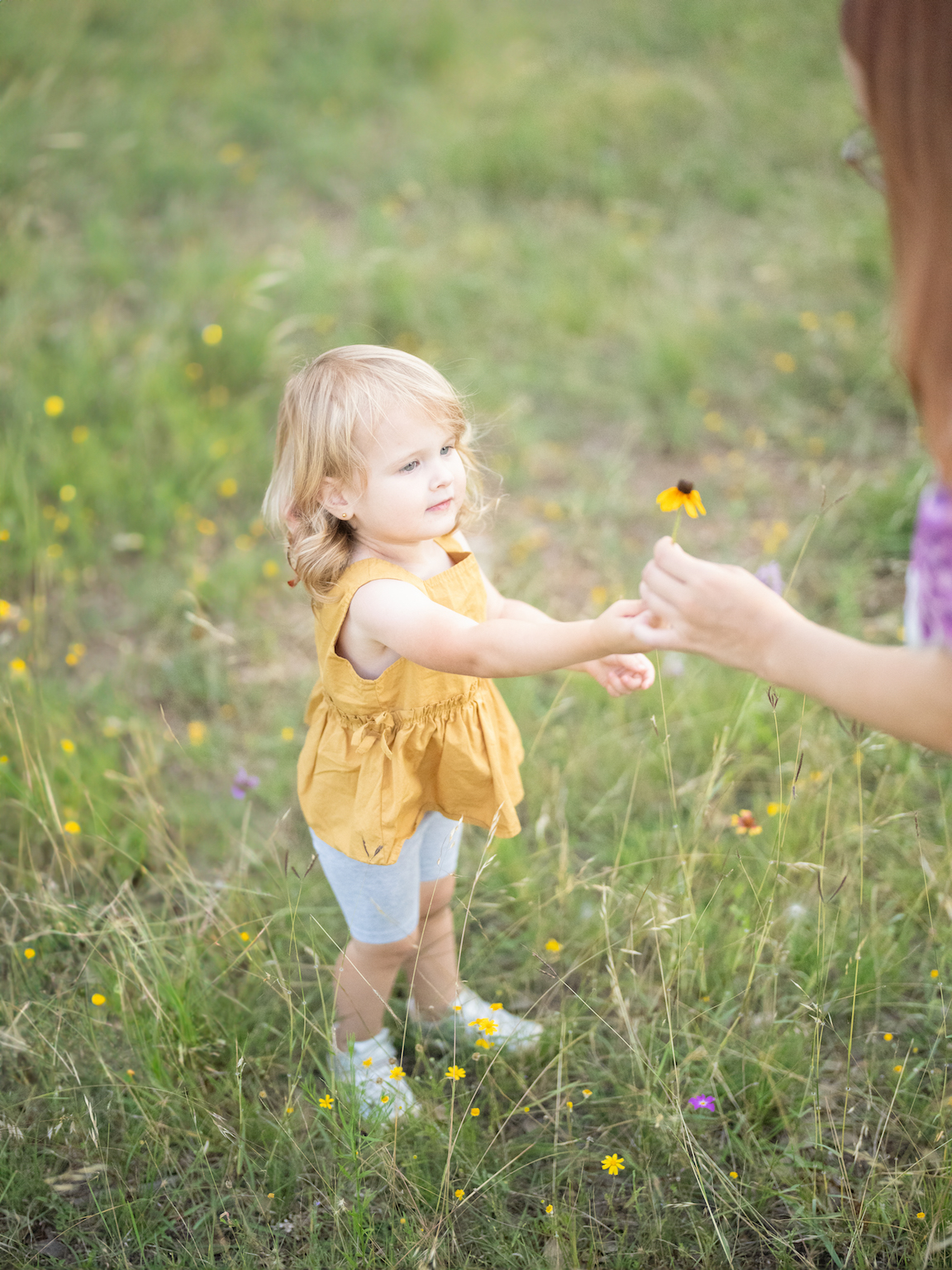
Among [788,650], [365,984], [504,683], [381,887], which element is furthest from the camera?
[504,683]

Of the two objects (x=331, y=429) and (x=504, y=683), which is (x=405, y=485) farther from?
(x=504, y=683)

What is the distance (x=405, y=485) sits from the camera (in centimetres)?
156

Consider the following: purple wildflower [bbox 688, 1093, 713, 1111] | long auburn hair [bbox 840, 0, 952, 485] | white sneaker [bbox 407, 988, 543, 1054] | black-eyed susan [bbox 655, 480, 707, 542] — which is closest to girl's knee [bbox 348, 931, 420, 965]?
white sneaker [bbox 407, 988, 543, 1054]

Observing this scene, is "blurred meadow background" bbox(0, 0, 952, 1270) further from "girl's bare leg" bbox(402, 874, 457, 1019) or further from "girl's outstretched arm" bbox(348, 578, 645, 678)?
"girl's outstretched arm" bbox(348, 578, 645, 678)

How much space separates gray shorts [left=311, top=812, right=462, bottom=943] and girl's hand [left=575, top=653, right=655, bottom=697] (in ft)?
1.20

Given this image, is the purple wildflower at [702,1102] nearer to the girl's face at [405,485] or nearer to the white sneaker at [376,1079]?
the white sneaker at [376,1079]

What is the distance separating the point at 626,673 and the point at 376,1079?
824mm

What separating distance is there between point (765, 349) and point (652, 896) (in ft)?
10.6

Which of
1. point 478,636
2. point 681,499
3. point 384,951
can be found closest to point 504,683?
point 384,951

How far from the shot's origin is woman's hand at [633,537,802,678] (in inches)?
48.3

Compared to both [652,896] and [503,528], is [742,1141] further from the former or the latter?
[503,528]

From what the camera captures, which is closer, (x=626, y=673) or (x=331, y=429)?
(x=331, y=429)

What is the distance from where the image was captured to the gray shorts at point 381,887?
1.77 metres

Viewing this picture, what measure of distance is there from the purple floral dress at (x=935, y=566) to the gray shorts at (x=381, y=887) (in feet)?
2.89
